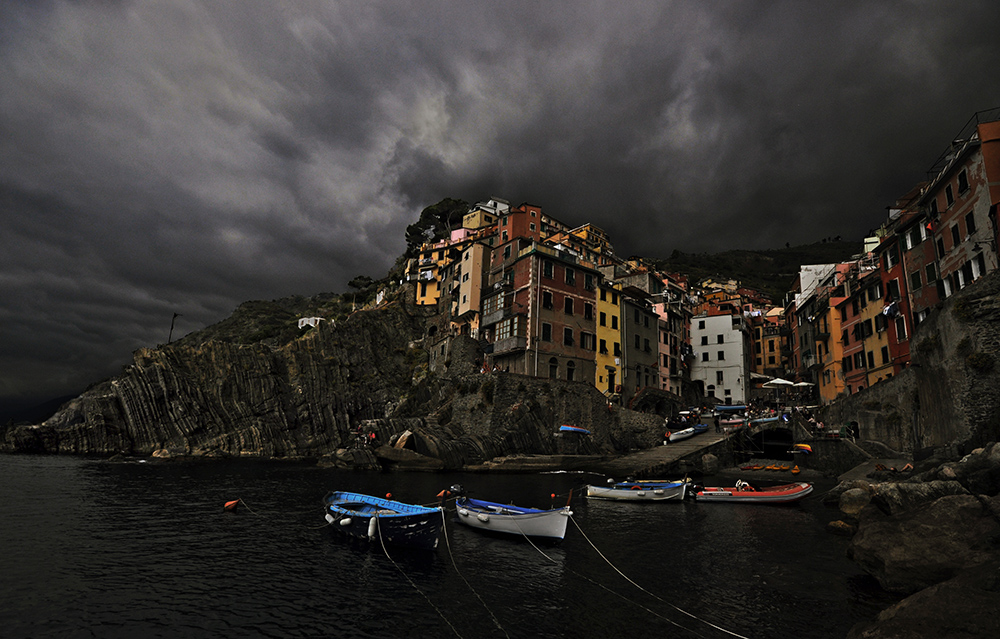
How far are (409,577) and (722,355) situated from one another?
248 ft

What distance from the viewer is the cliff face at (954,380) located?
1081 inches

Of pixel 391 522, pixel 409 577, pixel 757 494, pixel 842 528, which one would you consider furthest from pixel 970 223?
pixel 409 577

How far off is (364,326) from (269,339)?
1965 inches

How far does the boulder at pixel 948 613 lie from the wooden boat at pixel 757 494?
23.7 metres

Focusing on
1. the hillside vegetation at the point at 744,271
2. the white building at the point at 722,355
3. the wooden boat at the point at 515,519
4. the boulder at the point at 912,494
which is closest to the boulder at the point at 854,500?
the boulder at the point at 912,494

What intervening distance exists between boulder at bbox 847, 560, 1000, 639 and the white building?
73038 millimetres

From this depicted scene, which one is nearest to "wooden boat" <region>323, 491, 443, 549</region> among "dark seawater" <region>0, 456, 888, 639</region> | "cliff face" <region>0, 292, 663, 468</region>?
"dark seawater" <region>0, 456, 888, 639</region>

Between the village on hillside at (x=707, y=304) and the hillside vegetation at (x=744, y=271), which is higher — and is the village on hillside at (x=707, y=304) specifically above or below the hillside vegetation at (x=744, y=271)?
below

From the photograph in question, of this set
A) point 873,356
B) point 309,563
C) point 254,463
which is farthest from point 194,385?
point 873,356

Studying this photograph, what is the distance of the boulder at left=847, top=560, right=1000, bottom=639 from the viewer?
891cm

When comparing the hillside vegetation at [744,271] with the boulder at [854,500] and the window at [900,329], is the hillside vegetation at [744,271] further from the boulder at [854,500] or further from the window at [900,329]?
the boulder at [854,500]

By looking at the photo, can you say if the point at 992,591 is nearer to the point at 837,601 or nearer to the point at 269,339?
the point at 837,601

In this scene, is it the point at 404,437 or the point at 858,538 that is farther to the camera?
the point at 404,437

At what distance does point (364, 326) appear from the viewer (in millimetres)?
84125
